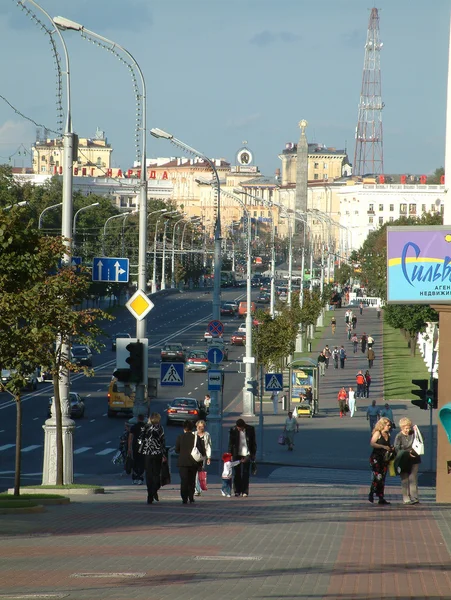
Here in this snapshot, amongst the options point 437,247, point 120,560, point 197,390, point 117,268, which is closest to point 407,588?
point 120,560

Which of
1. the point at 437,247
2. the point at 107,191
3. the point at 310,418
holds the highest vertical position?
the point at 107,191

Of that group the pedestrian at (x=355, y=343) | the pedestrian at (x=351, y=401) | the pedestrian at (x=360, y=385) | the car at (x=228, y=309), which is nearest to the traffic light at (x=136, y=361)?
the pedestrian at (x=351, y=401)

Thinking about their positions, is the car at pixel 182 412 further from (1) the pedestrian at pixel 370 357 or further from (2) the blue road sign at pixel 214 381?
(1) the pedestrian at pixel 370 357

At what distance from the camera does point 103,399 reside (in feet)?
197

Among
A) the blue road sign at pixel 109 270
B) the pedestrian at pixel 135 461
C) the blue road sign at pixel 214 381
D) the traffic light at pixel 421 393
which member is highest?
the blue road sign at pixel 109 270

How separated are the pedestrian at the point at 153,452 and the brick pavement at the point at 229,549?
34 centimetres

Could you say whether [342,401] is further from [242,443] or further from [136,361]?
[242,443]

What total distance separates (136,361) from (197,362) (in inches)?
1954

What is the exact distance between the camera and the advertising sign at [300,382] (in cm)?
5284

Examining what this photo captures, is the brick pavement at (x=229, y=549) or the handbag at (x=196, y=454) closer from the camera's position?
the brick pavement at (x=229, y=549)

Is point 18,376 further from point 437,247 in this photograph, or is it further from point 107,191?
point 107,191

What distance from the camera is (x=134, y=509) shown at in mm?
18797

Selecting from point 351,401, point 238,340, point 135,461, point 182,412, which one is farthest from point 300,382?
point 238,340

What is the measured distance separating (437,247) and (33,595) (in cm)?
1303
